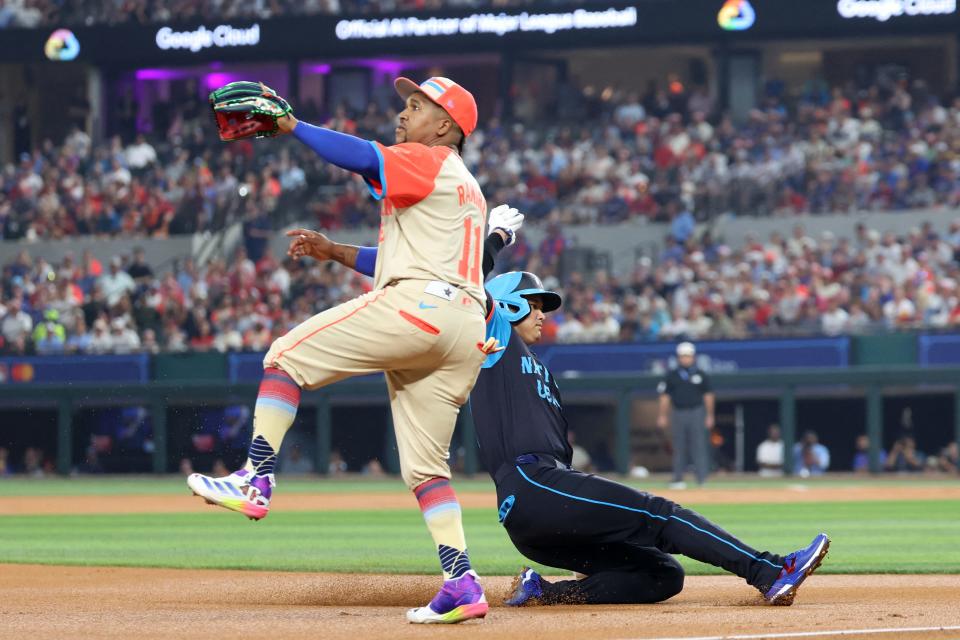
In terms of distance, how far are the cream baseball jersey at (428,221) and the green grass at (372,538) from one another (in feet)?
10.8

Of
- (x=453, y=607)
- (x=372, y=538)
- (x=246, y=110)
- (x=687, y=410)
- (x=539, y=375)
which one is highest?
(x=246, y=110)

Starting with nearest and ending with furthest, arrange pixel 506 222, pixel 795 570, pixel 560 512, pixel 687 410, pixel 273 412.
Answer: pixel 273 412 < pixel 795 570 < pixel 560 512 < pixel 506 222 < pixel 687 410

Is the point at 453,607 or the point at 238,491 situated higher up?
the point at 238,491

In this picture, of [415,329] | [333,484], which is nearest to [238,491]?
[415,329]

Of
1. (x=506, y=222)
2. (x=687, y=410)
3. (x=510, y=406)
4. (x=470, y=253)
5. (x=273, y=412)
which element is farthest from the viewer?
(x=687, y=410)

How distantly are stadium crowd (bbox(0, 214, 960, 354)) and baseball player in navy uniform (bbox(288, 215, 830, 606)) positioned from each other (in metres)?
15.0

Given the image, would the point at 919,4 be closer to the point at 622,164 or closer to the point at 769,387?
the point at 622,164

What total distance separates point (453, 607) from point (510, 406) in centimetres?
104

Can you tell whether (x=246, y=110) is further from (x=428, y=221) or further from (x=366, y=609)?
(x=366, y=609)

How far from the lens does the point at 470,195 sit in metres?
5.73

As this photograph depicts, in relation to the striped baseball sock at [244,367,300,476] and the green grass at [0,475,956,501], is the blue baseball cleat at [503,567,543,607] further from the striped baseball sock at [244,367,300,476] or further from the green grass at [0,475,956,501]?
the green grass at [0,475,956,501]

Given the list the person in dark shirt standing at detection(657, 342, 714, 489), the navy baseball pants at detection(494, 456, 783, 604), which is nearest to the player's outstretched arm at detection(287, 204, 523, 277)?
the navy baseball pants at detection(494, 456, 783, 604)

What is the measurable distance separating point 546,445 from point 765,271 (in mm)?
16772

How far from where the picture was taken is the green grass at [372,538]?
30.4ft
